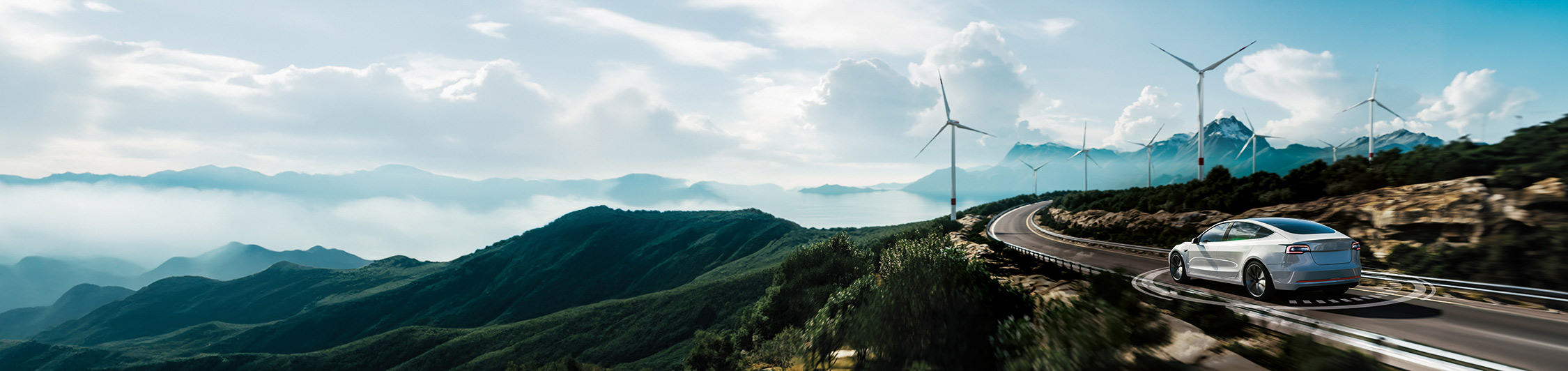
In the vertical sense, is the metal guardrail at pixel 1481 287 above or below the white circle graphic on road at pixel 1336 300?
above

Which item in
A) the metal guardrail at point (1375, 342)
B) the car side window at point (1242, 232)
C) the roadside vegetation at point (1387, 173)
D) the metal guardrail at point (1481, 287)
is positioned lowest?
the metal guardrail at point (1375, 342)

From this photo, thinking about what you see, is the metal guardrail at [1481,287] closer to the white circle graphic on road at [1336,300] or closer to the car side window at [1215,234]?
the white circle graphic on road at [1336,300]

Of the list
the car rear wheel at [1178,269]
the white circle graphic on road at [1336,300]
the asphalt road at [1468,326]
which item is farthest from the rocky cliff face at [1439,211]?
the car rear wheel at [1178,269]

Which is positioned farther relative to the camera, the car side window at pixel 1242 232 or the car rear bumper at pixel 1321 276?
the car side window at pixel 1242 232

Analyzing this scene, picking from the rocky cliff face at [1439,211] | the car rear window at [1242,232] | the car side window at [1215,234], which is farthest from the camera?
the car side window at [1215,234]

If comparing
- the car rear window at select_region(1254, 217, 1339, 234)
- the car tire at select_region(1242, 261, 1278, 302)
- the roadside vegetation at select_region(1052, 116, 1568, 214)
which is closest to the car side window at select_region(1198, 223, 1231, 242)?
the car rear window at select_region(1254, 217, 1339, 234)

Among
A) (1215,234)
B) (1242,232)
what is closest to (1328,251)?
(1242,232)

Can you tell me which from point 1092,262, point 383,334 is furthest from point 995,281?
point 383,334

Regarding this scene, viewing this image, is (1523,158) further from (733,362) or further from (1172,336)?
(733,362)
